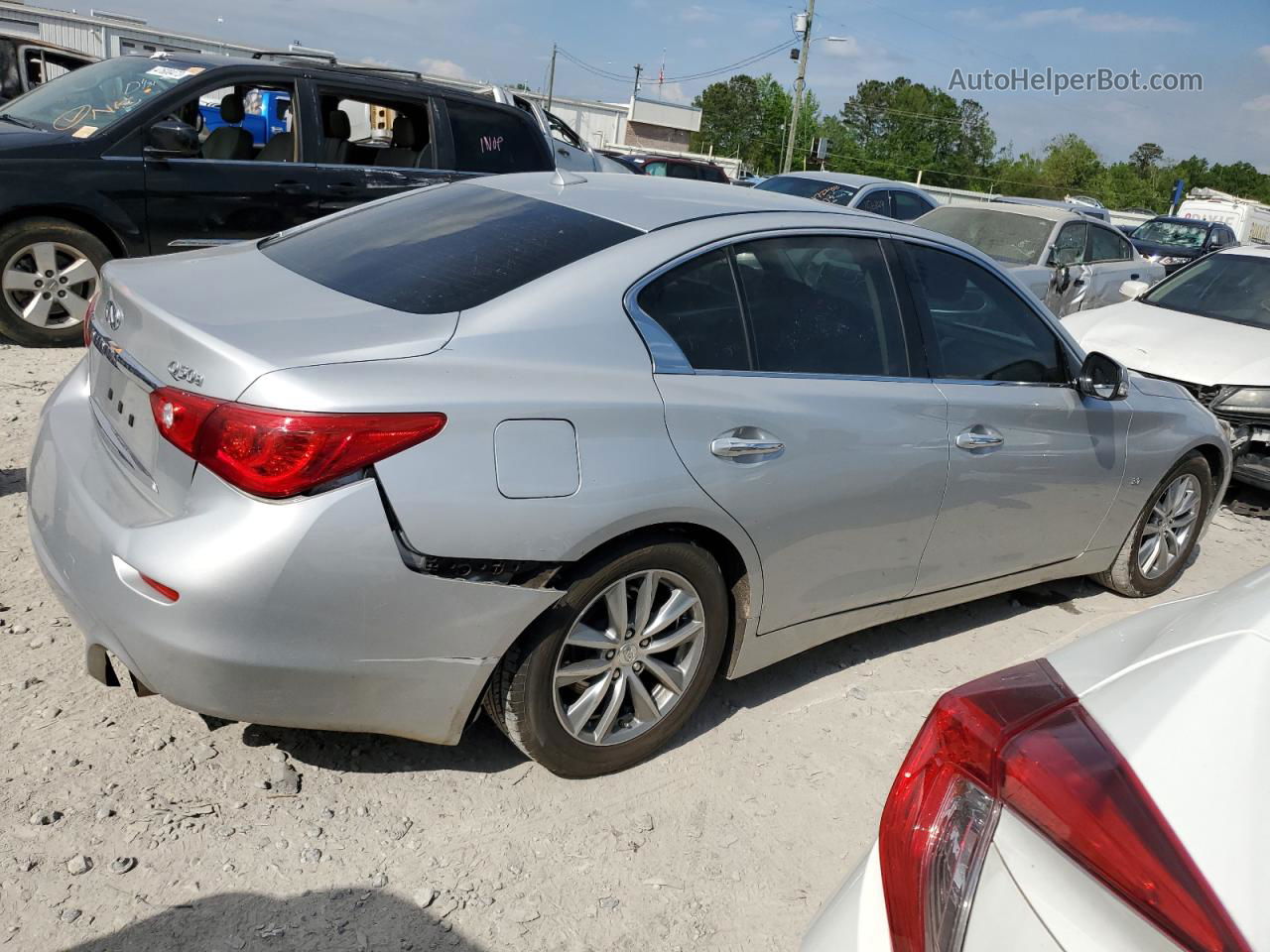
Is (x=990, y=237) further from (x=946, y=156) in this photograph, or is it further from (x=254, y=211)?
(x=946, y=156)

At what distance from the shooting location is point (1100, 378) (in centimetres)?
413

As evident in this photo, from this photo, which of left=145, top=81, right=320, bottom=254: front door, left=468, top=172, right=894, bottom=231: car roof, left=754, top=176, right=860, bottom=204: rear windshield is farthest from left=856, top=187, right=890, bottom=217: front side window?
left=468, top=172, right=894, bottom=231: car roof

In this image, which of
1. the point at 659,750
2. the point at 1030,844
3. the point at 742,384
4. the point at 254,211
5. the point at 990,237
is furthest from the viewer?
the point at 990,237

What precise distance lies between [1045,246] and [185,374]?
938 centimetres

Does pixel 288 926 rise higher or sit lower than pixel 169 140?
lower

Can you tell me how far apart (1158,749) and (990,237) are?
→ 32.3 feet

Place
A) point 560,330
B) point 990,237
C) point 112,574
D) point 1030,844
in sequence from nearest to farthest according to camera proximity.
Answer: point 1030,844 < point 112,574 < point 560,330 < point 990,237

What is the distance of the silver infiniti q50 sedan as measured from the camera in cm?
243


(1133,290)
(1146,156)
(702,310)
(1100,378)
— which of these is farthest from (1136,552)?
(1146,156)

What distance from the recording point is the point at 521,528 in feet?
8.45

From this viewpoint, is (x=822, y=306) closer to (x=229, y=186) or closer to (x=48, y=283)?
(x=229, y=186)

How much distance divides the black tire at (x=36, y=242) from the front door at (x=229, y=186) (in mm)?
366

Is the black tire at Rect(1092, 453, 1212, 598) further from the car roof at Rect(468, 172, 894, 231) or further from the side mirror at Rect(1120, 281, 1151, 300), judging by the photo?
the side mirror at Rect(1120, 281, 1151, 300)

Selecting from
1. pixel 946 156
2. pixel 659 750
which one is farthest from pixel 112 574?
pixel 946 156
